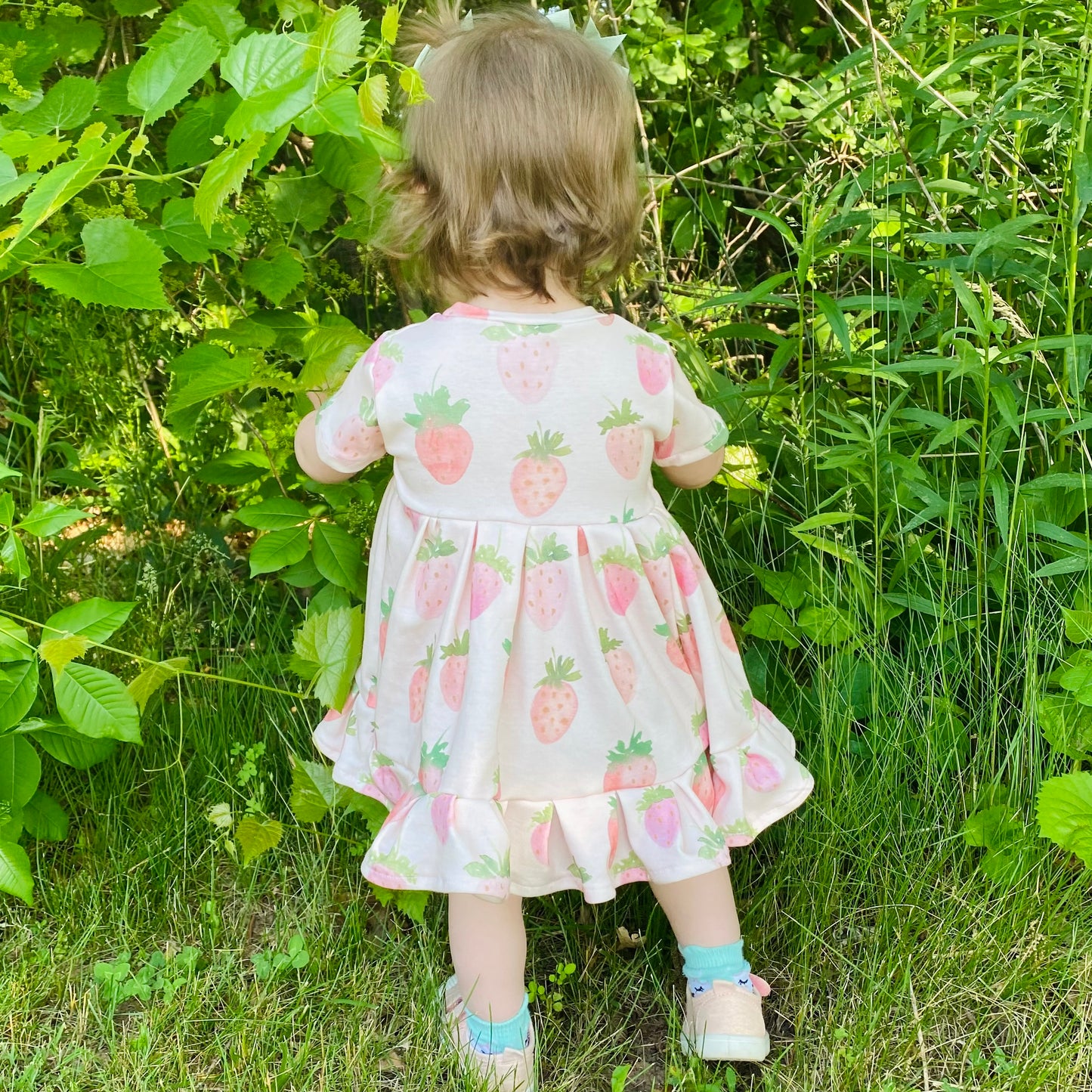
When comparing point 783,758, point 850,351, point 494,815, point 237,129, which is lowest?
point 783,758

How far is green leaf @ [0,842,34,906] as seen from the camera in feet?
4.78

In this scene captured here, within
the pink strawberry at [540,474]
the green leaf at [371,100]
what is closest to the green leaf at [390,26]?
the green leaf at [371,100]

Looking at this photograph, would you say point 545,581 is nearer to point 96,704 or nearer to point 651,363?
point 651,363

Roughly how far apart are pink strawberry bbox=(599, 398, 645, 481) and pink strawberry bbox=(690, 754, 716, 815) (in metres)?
0.43

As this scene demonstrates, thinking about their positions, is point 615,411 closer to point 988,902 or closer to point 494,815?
point 494,815

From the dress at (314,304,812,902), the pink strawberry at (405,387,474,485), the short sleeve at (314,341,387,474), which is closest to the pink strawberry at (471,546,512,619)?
the dress at (314,304,812,902)

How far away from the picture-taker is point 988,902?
5.37 ft

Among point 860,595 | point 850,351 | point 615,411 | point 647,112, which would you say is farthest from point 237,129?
point 647,112

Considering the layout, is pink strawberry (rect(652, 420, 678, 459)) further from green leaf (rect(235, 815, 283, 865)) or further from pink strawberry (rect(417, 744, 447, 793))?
green leaf (rect(235, 815, 283, 865))

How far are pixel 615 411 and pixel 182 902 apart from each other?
104cm

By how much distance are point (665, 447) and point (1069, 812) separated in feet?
2.48

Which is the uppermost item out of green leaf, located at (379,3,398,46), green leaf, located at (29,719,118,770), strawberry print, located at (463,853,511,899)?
green leaf, located at (379,3,398,46)

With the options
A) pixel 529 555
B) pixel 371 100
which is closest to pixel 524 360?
pixel 529 555

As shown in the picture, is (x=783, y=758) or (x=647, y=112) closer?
(x=783, y=758)
